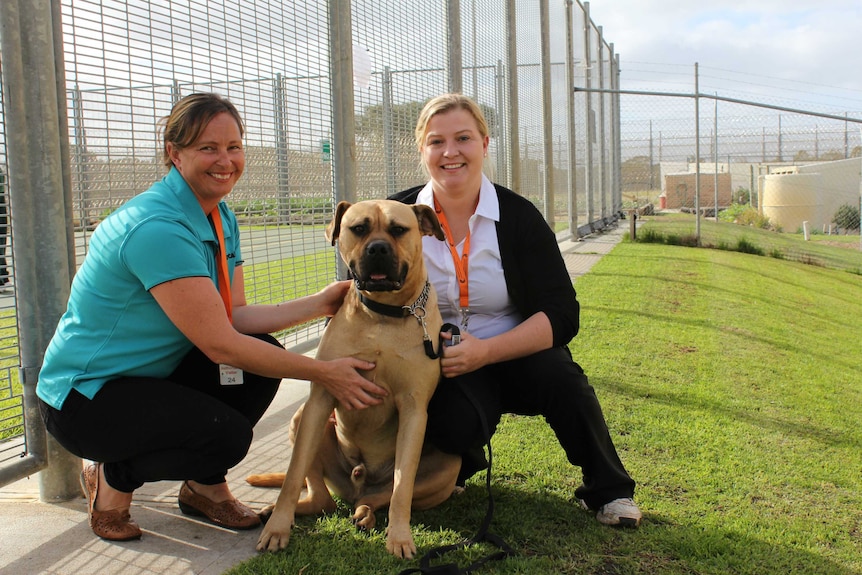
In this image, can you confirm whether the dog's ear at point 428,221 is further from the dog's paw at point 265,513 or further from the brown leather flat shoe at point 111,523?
the brown leather flat shoe at point 111,523

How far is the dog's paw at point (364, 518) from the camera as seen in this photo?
2746 millimetres

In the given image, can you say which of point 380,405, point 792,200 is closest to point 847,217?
point 792,200

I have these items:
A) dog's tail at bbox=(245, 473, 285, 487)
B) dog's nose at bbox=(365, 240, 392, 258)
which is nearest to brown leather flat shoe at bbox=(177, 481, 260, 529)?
dog's tail at bbox=(245, 473, 285, 487)

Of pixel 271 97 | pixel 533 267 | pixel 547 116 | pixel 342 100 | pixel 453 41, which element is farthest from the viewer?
pixel 547 116

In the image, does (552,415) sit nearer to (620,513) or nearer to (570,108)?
(620,513)

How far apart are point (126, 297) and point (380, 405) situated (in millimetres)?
967

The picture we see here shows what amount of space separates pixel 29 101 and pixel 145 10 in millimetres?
838

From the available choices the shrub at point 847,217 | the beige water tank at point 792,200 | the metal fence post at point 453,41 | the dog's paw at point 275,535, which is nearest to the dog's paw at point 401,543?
the dog's paw at point 275,535

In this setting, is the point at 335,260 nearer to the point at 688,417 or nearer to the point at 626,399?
the point at 626,399

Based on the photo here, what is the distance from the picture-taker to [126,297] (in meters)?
2.49

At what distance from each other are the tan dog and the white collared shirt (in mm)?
242

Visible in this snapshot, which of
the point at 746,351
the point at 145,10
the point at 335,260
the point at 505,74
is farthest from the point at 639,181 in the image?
the point at 145,10

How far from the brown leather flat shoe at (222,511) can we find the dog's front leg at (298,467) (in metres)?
0.19

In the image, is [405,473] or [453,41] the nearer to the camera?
[405,473]
